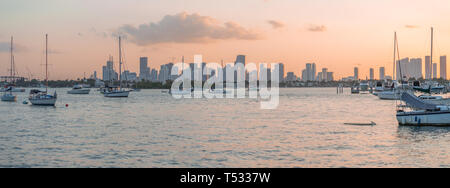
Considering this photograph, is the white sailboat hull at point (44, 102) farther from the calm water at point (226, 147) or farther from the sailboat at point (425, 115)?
the sailboat at point (425, 115)

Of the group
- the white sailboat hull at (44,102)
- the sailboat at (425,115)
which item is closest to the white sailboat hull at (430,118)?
the sailboat at (425,115)

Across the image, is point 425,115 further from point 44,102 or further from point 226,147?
point 44,102

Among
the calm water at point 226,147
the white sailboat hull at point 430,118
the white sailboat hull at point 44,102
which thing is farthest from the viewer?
the white sailboat hull at point 44,102

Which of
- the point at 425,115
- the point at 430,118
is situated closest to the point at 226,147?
the point at 425,115

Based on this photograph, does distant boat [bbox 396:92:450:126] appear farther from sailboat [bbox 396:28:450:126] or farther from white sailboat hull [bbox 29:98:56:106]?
white sailboat hull [bbox 29:98:56:106]

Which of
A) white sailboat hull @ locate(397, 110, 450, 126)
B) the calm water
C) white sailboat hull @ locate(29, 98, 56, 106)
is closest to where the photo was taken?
the calm water

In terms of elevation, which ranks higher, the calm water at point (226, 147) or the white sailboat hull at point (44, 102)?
the white sailboat hull at point (44, 102)

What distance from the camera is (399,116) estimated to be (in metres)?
44.4

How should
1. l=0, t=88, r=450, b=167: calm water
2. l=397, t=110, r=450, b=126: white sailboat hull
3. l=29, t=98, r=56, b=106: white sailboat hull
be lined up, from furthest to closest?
l=29, t=98, r=56, b=106: white sailboat hull < l=397, t=110, r=450, b=126: white sailboat hull < l=0, t=88, r=450, b=167: calm water

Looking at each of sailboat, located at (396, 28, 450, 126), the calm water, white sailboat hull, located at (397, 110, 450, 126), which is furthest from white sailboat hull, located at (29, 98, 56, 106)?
white sailboat hull, located at (397, 110, 450, 126)

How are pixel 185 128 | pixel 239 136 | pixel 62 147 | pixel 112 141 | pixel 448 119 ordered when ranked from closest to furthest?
pixel 62 147, pixel 112 141, pixel 239 136, pixel 448 119, pixel 185 128

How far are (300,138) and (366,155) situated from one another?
943 centimetres
